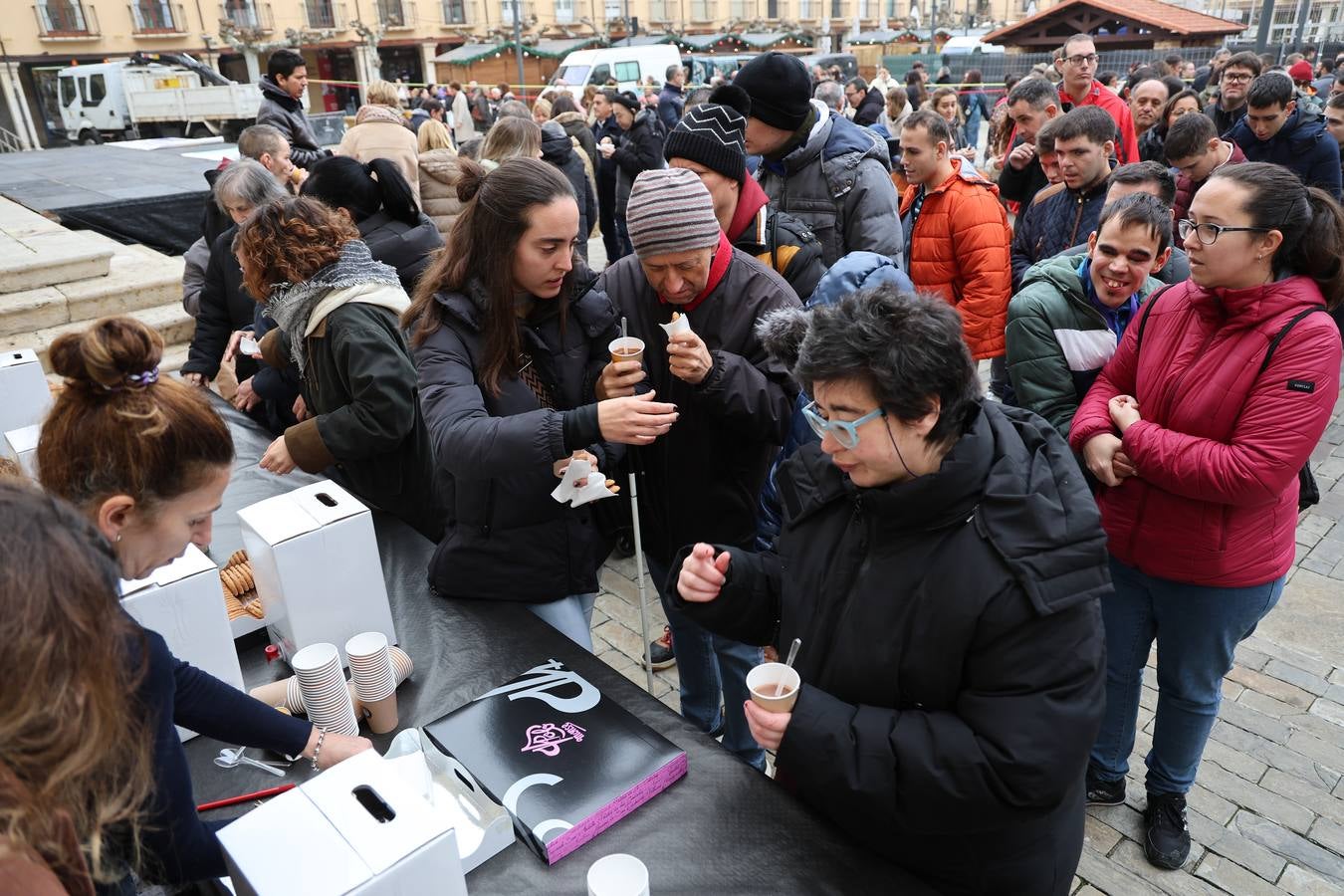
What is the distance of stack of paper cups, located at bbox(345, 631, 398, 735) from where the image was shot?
6.05 ft

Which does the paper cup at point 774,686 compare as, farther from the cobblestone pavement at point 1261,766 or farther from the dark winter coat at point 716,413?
the cobblestone pavement at point 1261,766

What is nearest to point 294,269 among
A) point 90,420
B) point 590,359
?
point 590,359

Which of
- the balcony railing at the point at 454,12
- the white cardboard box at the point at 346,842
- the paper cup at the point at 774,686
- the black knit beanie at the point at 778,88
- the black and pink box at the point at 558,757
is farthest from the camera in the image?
the balcony railing at the point at 454,12

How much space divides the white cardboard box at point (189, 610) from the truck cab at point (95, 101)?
2441 centimetres

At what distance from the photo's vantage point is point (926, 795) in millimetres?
1416

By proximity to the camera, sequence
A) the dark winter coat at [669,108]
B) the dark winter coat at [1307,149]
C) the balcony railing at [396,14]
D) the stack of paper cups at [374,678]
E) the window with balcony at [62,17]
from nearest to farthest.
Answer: the stack of paper cups at [374,678] < the dark winter coat at [1307,149] < the dark winter coat at [669,108] < the window with balcony at [62,17] < the balcony railing at [396,14]

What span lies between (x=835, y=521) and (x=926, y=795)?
0.49 meters

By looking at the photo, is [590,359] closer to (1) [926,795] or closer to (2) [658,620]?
(1) [926,795]

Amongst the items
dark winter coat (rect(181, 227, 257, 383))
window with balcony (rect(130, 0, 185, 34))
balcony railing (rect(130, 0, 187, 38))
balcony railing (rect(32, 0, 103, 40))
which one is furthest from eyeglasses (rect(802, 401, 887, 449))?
window with balcony (rect(130, 0, 185, 34))

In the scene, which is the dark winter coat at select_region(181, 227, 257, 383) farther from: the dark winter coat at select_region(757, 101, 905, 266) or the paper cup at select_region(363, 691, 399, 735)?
the paper cup at select_region(363, 691, 399, 735)

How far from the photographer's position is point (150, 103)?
2097 centimetres

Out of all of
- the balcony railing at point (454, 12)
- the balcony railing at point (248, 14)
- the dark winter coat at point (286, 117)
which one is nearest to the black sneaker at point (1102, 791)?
the dark winter coat at point (286, 117)

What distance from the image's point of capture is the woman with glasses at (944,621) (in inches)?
55.3

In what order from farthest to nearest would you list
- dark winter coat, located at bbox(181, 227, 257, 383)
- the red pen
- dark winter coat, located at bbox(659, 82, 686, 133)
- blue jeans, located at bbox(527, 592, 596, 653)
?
dark winter coat, located at bbox(659, 82, 686, 133)
dark winter coat, located at bbox(181, 227, 257, 383)
blue jeans, located at bbox(527, 592, 596, 653)
the red pen
